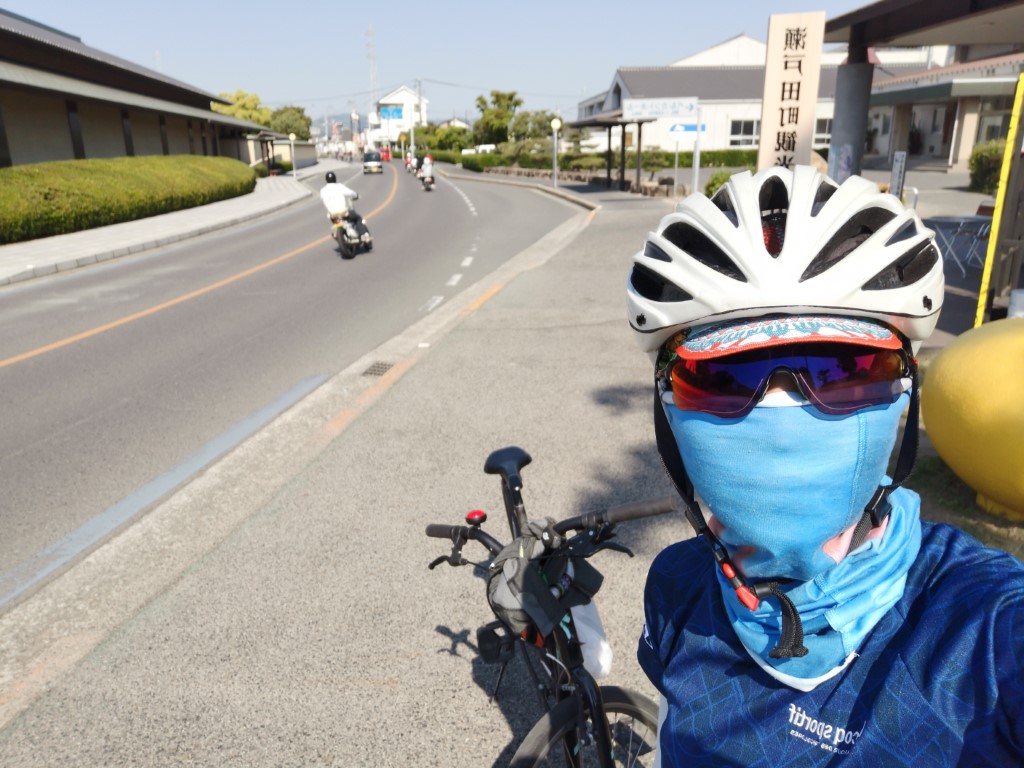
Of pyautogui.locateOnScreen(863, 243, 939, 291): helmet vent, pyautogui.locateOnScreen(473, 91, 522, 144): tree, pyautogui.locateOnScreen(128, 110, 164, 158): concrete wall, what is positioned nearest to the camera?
pyautogui.locateOnScreen(863, 243, 939, 291): helmet vent

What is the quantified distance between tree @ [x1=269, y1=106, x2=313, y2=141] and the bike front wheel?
313 feet

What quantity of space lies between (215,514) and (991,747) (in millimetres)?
4399

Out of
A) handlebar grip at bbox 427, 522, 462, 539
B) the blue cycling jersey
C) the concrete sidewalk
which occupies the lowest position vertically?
the concrete sidewalk

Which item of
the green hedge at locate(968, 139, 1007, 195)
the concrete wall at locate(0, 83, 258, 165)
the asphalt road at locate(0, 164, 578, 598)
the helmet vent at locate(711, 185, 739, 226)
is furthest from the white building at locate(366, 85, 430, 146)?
the helmet vent at locate(711, 185, 739, 226)

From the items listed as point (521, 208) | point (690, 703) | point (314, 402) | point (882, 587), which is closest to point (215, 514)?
point (314, 402)

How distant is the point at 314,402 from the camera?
656 cm

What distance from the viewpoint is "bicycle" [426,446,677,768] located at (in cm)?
202

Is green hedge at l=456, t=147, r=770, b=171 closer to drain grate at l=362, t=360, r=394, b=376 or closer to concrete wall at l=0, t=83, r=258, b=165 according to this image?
concrete wall at l=0, t=83, r=258, b=165

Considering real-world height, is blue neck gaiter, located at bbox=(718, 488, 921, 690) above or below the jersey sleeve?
above

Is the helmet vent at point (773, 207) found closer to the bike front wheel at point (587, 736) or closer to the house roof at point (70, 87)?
the bike front wheel at point (587, 736)

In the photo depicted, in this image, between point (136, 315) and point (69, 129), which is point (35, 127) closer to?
point (69, 129)

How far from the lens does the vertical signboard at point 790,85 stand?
10.2 meters

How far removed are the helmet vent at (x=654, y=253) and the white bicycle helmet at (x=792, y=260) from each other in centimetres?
1

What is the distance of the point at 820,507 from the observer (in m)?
1.22
